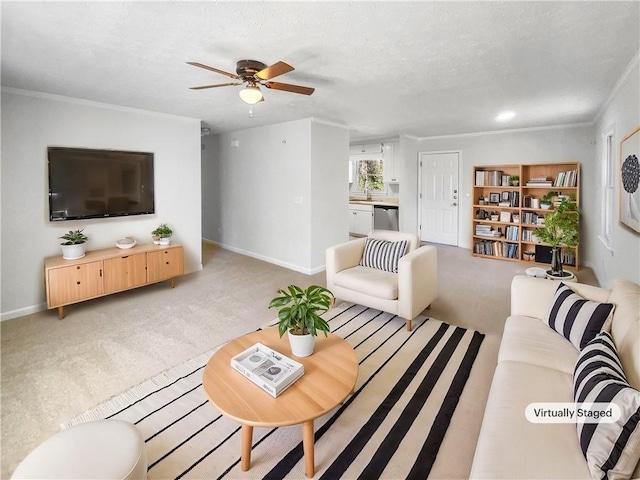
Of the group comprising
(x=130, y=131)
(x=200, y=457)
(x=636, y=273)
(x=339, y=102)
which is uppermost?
(x=339, y=102)

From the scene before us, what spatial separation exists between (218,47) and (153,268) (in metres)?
2.79

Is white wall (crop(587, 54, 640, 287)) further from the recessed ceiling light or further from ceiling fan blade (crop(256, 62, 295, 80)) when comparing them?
ceiling fan blade (crop(256, 62, 295, 80))

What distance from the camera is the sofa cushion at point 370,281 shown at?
3055 mm

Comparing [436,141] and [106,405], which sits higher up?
[436,141]

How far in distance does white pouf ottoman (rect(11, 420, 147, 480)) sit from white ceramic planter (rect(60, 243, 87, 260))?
2.81 m

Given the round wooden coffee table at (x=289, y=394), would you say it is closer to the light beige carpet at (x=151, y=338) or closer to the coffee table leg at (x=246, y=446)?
the coffee table leg at (x=246, y=446)

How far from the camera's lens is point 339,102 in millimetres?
3850

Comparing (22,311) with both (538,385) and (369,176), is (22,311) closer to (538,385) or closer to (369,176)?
(538,385)

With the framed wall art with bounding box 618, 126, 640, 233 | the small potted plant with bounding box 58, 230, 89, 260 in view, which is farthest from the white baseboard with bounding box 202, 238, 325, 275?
the framed wall art with bounding box 618, 126, 640, 233

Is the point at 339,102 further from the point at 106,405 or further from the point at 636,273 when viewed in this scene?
the point at 106,405

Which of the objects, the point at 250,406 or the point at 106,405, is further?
the point at 106,405

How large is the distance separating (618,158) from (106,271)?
538cm

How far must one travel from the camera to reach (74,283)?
11.2ft

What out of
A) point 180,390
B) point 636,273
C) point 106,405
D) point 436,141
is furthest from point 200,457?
point 436,141
